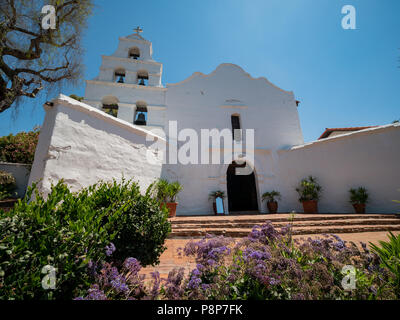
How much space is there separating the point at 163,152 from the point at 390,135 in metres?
10.0

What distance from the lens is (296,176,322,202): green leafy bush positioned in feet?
26.5

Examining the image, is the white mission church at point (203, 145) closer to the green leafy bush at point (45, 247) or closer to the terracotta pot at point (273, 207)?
the terracotta pot at point (273, 207)

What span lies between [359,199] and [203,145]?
24.3 feet

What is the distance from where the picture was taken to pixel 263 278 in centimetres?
140

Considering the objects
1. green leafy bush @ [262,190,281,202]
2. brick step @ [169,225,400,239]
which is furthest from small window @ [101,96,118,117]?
green leafy bush @ [262,190,281,202]

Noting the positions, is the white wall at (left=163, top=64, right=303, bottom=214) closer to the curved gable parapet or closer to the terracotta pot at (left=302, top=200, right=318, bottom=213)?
the curved gable parapet

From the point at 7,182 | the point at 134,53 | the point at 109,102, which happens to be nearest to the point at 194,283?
the point at 109,102

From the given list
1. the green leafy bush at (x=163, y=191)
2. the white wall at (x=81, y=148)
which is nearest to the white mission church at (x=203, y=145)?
the white wall at (x=81, y=148)

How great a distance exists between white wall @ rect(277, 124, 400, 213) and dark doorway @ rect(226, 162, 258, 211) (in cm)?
163

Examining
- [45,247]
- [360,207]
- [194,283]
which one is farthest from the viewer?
[360,207]

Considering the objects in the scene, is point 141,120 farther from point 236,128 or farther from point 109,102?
point 236,128

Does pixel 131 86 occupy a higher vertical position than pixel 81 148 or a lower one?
higher
